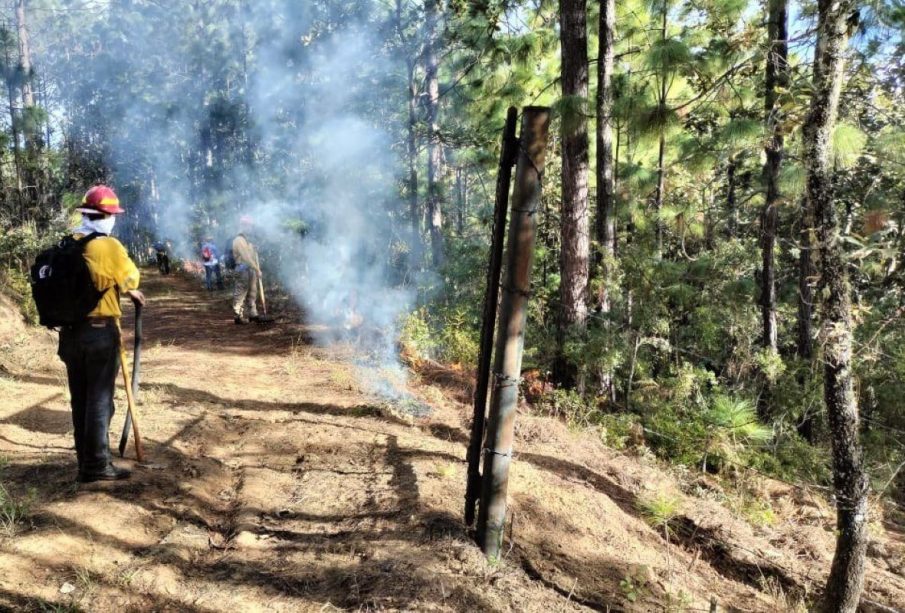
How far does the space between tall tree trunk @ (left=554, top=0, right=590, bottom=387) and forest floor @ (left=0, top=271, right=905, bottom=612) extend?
1500 mm

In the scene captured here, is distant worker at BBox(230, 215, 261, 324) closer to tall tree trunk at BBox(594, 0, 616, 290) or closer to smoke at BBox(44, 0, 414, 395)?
smoke at BBox(44, 0, 414, 395)

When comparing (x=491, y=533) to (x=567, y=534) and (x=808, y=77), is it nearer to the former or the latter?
(x=567, y=534)

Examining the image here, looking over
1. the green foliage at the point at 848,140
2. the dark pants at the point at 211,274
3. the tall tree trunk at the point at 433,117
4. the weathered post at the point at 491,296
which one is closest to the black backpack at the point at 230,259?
the dark pants at the point at 211,274

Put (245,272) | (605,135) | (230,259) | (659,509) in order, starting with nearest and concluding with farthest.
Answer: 1. (659,509)
2. (605,135)
3. (245,272)
4. (230,259)

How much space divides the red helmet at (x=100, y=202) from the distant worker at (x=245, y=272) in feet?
21.6

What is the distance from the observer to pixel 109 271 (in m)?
3.41

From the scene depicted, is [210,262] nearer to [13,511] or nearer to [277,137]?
[277,137]

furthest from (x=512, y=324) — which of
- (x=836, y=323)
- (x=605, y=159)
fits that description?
(x=605, y=159)

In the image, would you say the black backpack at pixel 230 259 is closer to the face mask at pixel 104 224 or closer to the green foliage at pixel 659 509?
the face mask at pixel 104 224

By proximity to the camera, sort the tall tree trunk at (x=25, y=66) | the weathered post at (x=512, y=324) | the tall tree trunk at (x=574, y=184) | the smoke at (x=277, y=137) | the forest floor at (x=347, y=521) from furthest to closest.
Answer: the smoke at (x=277, y=137)
the tall tree trunk at (x=25, y=66)
the tall tree trunk at (x=574, y=184)
the weathered post at (x=512, y=324)
the forest floor at (x=347, y=521)

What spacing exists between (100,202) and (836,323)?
4760mm

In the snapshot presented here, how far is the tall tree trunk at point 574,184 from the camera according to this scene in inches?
260

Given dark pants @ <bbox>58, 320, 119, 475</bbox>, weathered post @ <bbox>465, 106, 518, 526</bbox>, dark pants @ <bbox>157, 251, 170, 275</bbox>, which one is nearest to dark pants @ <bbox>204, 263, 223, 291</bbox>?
dark pants @ <bbox>157, 251, 170, 275</bbox>

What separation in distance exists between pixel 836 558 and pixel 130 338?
10406mm
